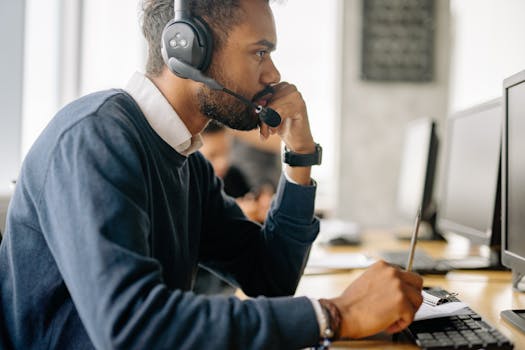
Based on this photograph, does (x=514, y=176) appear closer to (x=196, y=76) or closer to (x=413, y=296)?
(x=413, y=296)

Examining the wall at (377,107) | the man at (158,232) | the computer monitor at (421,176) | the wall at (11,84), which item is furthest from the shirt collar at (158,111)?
the wall at (377,107)

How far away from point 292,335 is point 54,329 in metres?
0.39

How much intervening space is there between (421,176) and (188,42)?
4.27ft

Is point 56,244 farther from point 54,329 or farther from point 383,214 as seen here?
point 383,214

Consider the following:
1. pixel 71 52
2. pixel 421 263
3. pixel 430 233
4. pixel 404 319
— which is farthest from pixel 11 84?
pixel 430 233

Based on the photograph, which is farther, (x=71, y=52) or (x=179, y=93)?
(x=71, y=52)

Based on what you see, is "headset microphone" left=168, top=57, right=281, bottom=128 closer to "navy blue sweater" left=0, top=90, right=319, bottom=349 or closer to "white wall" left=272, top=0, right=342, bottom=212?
"navy blue sweater" left=0, top=90, right=319, bottom=349

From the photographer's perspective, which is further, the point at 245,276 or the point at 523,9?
the point at 523,9

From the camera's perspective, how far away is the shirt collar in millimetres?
917

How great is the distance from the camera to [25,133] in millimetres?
1974

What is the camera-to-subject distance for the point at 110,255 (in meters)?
0.63

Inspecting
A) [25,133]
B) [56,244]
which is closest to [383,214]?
[25,133]

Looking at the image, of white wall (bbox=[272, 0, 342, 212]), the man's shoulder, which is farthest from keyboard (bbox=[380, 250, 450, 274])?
white wall (bbox=[272, 0, 342, 212])

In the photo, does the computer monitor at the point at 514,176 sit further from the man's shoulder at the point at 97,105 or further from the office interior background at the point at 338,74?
the office interior background at the point at 338,74
